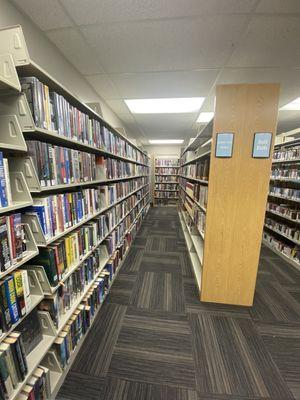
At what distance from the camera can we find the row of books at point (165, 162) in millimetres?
7457

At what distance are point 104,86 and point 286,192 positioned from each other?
3427 millimetres

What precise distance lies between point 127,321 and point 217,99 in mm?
2284

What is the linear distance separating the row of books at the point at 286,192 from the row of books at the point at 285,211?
0.21 meters

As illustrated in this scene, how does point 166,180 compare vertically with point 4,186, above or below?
below

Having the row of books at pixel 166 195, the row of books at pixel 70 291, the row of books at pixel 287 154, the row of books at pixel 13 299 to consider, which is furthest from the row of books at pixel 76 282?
the row of books at pixel 166 195

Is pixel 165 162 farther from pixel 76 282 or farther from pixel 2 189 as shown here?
pixel 2 189

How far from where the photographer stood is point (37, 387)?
97 cm

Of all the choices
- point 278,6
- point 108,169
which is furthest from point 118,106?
point 278,6

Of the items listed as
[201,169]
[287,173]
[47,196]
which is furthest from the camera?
[287,173]

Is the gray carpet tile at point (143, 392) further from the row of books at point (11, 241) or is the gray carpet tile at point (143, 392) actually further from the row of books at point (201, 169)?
the row of books at point (201, 169)

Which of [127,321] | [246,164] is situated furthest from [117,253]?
[246,164]

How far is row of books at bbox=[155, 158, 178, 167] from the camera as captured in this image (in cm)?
746

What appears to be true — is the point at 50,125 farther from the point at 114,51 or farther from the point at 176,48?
the point at 176,48

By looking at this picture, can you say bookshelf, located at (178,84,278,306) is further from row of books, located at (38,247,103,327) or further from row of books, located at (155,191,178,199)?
row of books, located at (155,191,178,199)
